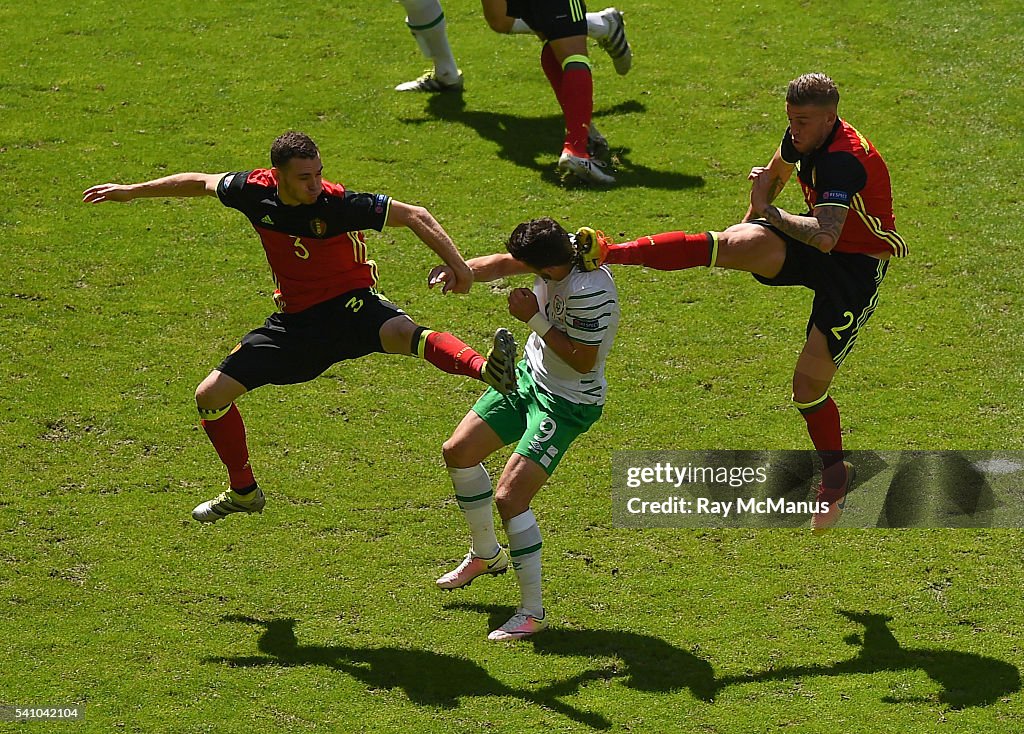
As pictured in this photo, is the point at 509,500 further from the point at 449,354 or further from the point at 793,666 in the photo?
the point at 793,666

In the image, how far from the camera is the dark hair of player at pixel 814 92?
769 centimetres

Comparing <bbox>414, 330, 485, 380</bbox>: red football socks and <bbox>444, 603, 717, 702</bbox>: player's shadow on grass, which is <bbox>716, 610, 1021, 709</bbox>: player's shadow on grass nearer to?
<bbox>444, 603, 717, 702</bbox>: player's shadow on grass

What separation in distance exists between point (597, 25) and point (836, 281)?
18.9 feet

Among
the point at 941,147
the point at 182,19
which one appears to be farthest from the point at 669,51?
the point at 182,19

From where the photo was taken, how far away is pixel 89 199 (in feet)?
27.1

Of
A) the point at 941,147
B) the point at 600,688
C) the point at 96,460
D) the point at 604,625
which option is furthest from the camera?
the point at 941,147

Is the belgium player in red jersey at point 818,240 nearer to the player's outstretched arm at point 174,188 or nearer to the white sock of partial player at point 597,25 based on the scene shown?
the player's outstretched arm at point 174,188

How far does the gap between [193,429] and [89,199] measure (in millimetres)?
1916

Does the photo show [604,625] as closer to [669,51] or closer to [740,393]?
[740,393]

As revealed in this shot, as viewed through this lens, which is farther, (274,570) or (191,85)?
(191,85)

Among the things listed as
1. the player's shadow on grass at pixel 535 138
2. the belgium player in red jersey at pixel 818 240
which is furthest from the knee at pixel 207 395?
the player's shadow on grass at pixel 535 138

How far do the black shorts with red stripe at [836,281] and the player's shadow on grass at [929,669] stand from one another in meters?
1.82

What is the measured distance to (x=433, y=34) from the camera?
13367mm

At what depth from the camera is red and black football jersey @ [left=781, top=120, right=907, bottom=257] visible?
307 inches
